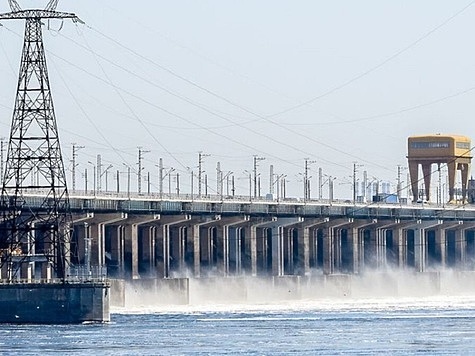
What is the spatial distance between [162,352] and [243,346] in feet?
23.2

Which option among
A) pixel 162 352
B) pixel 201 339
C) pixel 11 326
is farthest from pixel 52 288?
pixel 162 352

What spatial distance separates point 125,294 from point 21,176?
34585 millimetres

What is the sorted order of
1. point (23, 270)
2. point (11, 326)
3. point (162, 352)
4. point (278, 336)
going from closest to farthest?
point (162, 352)
point (278, 336)
point (11, 326)
point (23, 270)

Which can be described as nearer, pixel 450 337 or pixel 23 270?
pixel 450 337

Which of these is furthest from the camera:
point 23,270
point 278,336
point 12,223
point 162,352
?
point 23,270

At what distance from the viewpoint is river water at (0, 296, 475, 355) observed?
123688 millimetres

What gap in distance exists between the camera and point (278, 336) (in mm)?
138875

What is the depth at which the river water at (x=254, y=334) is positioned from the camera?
124 meters

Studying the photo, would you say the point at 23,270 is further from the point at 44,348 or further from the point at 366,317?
the point at 44,348

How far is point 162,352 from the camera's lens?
4796 inches

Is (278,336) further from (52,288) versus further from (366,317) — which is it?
(366,317)

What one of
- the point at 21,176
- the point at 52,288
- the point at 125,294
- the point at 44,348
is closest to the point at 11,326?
the point at 52,288

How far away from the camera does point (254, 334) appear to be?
14112 centimetres

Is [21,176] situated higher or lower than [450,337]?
higher
